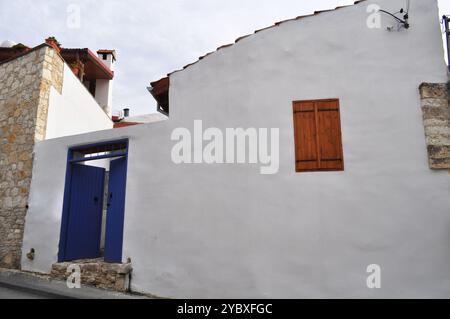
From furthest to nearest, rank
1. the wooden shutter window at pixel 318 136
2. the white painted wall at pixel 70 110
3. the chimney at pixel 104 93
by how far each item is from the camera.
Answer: the chimney at pixel 104 93 < the white painted wall at pixel 70 110 < the wooden shutter window at pixel 318 136

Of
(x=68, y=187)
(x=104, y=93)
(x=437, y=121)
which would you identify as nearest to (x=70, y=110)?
(x=68, y=187)

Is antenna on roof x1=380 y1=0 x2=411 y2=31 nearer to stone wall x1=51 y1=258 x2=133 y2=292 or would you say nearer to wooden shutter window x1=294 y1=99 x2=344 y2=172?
wooden shutter window x1=294 y1=99 x2=344 y2=172

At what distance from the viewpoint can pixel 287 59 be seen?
5.68 meters

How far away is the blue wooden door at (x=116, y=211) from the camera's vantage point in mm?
6164

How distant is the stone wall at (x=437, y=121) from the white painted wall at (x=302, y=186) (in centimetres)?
11

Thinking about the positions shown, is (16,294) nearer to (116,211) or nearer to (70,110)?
(116,211)

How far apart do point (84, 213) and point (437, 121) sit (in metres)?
6.77

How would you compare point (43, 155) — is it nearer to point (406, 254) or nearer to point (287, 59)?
point (287, 59)

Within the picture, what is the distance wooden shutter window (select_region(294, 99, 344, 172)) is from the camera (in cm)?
523

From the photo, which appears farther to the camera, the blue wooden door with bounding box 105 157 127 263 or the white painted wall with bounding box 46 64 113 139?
the white painted wall with bounding box 46 64 113 139

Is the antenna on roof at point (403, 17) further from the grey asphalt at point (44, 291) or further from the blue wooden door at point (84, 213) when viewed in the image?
the blue wooden door at point (84, 213)

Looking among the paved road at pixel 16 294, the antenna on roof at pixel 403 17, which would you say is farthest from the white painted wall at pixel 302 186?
the paved road at pixel 16 294

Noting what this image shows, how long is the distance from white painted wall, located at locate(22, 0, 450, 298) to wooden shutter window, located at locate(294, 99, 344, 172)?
118 millimetres

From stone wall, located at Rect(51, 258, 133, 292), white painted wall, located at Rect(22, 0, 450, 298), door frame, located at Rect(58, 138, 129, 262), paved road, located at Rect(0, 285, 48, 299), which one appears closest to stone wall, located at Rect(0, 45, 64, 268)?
door frame, located at Rect(58, 138, 129, 262)
